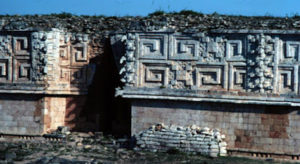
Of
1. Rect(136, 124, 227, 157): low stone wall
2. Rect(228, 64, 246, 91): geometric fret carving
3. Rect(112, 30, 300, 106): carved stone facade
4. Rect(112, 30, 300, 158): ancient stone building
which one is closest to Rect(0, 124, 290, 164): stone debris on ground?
Rect(136, 124, 227, 157): low stone wall

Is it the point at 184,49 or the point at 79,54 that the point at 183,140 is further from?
the point at 79,54

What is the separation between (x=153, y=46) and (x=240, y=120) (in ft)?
8.43

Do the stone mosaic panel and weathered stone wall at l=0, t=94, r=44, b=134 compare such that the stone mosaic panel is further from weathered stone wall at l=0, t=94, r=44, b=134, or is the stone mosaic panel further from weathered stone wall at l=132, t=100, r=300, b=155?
weathered stone wall at l=132, t=100, r=300, b=155

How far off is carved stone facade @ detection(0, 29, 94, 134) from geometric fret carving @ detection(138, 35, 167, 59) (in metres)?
1.74

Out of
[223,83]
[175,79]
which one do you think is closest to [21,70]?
[175,79]

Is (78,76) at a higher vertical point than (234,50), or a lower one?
lower

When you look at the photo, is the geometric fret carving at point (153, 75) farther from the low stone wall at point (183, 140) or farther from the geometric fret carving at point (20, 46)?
the geometric fret carving at point (20, 46)

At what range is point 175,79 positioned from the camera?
32.4 ft

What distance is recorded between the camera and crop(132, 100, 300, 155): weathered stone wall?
9.09 m

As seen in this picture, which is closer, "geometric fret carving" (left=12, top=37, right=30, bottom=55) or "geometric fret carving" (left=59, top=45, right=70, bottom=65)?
"geometric fret carving" (left=12, top=37, right=30, bottom=55)

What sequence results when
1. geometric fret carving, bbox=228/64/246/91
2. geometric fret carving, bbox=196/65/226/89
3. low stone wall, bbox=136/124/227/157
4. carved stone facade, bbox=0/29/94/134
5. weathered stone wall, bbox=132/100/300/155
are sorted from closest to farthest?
1. weathered stone wall, bbox=132/100/300/155
2. low stone wall, bbox=136/124/227/157
3. geometric fret carving, bbox=228/64/246/91
4. geometric fret carving, bbox=196/65/226/89
5. carved stone facade, bbox=0/29/94/134

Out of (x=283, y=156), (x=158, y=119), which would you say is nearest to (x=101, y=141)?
(x=158, y=119)

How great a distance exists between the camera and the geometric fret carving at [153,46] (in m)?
10.0

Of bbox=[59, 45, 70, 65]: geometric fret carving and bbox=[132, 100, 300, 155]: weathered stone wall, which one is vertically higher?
bbox=[59, 45, 70, 65]: geometric fret carving
